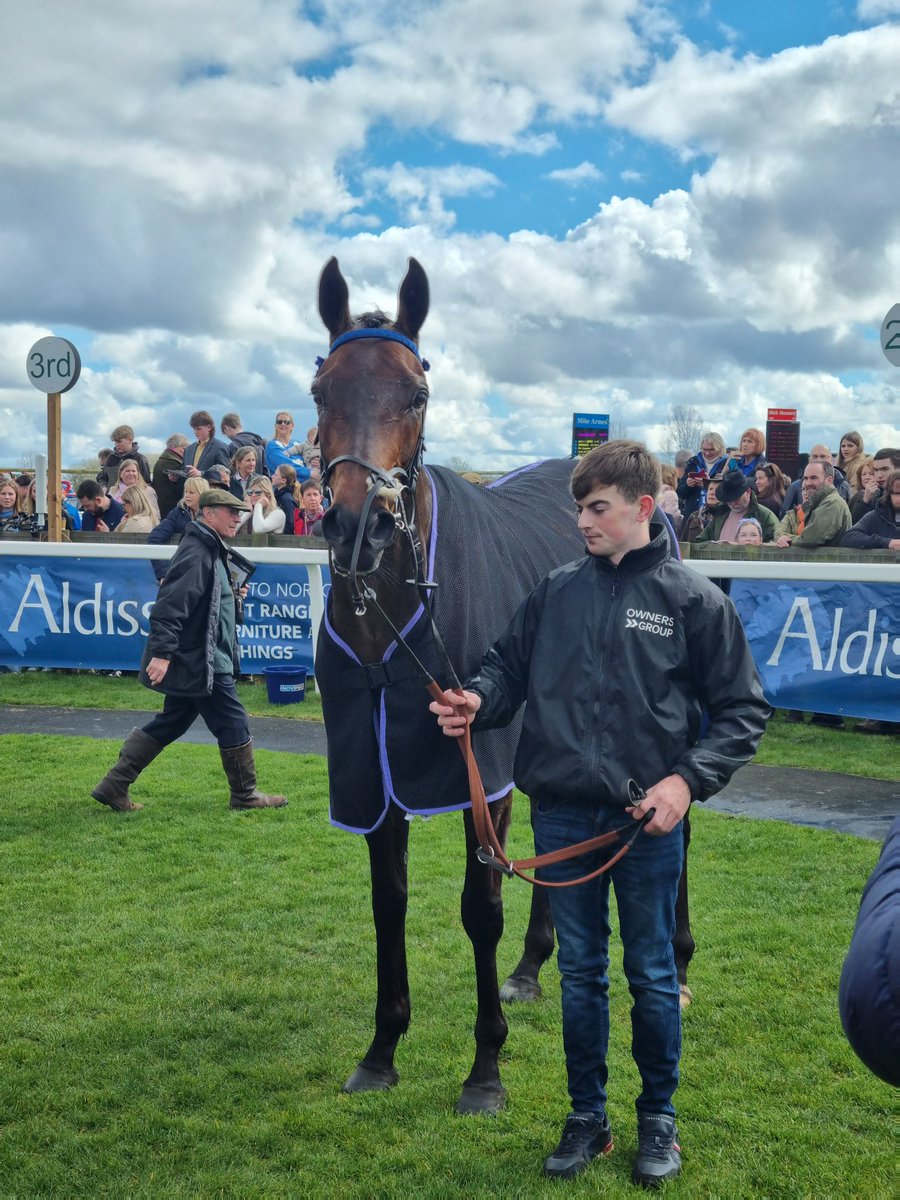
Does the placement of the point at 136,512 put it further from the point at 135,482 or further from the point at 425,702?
the point at 425,702

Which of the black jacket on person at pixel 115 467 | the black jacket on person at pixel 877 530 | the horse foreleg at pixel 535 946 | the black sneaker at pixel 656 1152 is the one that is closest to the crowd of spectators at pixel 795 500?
the black jacket on person at pixel 877 530

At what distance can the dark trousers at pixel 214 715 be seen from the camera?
712 cm

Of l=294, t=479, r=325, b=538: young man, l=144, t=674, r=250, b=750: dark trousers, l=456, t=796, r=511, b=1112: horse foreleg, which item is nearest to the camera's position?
l=456, t=796, r=511, b=1112: horse foreleg

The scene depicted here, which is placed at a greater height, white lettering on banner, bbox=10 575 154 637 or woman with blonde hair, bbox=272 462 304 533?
woman with blonde hair, bbox=272 462 304 533

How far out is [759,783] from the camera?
779 centimetres

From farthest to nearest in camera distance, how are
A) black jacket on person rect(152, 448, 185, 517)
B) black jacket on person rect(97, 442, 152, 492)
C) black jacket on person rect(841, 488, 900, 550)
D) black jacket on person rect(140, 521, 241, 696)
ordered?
black jacket on person rect(97, 442, 152, 492), black jacket on person rect(152, 448, 185, 517), black jacket on person rect(841, 488, 900, 550), black jacket on person rect(140, 521, 241, 696)

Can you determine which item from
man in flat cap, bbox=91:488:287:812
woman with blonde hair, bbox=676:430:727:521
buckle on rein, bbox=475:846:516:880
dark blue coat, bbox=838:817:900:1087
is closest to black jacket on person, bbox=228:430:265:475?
woman with blonde hair, bbox=676:430:727:521

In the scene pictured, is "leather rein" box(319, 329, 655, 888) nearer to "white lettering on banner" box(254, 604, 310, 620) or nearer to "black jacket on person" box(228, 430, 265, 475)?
"white lettering on banner" box(254, 604, 310, 620)

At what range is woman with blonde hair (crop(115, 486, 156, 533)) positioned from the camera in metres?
12.5

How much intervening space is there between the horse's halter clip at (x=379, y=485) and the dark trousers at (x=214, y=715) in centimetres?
381

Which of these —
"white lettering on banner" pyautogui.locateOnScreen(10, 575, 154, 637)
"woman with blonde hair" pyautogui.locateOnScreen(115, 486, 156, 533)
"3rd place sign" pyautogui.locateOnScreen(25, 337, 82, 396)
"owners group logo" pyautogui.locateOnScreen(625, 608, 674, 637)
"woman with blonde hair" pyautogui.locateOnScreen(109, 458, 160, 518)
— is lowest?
"white lettering on banner" pyautogui.locateOnScreen(10, 575, 154, 637)

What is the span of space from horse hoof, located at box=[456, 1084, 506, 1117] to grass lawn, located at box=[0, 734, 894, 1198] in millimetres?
49

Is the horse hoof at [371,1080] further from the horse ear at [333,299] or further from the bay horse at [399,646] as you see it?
the horse ear at [333,299]

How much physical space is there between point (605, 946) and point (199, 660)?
426 centimetres
